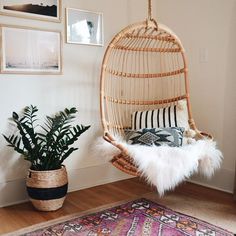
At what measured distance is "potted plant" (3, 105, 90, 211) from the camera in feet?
7.50

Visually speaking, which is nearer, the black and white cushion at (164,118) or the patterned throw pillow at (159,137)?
the patterned throw pillow at (159,137)

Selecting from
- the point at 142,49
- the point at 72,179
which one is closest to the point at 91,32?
the point at 142,49

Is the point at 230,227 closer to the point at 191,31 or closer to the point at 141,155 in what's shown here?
the point at 141,155

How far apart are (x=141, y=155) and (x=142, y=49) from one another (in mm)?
1173

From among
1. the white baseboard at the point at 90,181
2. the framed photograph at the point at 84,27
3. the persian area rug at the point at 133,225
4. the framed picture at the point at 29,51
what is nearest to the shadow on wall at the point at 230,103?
the white baseboard at the point at 90,181

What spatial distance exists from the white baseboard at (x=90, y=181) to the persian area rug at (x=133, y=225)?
545mm

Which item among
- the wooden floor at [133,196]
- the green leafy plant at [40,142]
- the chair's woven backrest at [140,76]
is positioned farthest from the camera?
the chair's woven backrest at [140,76]

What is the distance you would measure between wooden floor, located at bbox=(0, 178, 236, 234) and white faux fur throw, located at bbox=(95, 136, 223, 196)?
36 cm

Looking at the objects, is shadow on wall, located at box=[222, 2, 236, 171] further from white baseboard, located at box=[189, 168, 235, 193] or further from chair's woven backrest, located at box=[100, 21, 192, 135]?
chair's woven backrest, located at box=[100, 21, 192, 135]

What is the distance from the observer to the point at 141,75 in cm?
288

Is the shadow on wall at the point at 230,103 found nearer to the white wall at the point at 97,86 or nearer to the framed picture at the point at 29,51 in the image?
the white wall at the point at 97,86

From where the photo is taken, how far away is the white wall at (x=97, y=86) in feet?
8.21

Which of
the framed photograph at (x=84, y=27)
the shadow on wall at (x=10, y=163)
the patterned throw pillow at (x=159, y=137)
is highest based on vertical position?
the framed photograph at (x=84, y=27)

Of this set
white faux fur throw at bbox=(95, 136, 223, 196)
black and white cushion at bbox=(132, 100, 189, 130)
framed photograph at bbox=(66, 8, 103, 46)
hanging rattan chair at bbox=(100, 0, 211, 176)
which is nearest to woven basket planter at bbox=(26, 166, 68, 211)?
white faux fur throw at bbox=(95, 136, 223, 196)
